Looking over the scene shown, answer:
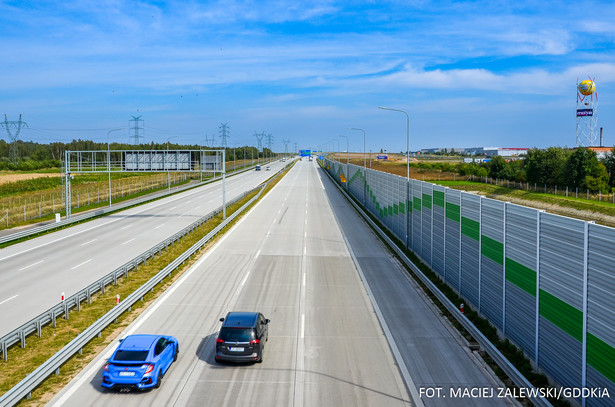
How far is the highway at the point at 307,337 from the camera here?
1309 cm

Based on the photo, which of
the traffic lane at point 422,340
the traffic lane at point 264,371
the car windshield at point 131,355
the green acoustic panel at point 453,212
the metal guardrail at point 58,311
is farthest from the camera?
the green acoustic panel at point 453,212

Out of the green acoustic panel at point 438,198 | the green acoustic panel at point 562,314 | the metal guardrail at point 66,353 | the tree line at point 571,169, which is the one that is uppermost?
the tree line at point 571,169

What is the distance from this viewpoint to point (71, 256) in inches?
1240

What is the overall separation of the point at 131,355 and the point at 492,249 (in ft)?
40.4

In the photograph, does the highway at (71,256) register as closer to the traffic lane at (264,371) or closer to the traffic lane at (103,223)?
the traffic lane at (103,223)

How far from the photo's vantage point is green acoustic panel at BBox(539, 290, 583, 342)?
12.1 m

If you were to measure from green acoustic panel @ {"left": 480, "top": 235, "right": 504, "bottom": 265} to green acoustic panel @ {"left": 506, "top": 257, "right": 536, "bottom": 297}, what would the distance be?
2.16ft

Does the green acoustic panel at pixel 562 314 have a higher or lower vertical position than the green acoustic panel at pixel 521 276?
lower

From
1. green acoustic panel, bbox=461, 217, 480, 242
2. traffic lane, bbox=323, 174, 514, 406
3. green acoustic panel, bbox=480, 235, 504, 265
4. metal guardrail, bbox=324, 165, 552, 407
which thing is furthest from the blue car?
green acoustic panel, bbox=461, 217, 480, 242

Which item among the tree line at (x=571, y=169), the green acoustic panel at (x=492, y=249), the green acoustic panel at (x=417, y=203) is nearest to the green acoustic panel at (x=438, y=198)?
the green acoustic panel at (x=417, y=203)

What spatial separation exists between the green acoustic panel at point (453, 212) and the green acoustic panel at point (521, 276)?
5.84 m

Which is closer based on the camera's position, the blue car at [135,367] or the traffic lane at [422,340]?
the blue car at [135,367]

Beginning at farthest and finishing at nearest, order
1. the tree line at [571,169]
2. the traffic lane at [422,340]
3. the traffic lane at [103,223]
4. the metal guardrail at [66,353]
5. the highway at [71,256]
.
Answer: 1. the tree line at [571,169]
2. the traffic lane at [103,223]
3. the highway at [71,256]
4. the traffic lane at [422,340]
5. the metal guardrail at [66,353]

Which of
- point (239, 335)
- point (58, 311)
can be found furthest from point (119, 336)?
point (239, 335)
